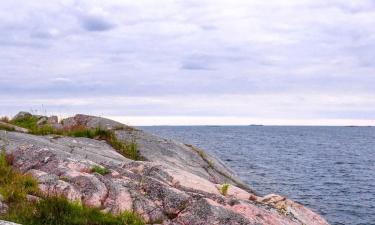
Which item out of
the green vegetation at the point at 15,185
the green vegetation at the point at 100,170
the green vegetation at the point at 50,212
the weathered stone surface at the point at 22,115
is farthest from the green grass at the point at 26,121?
the green vegetation at the point at 50,212

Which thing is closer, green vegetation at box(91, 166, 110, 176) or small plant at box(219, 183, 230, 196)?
green vegetation at box(91, 166, 110, 176)

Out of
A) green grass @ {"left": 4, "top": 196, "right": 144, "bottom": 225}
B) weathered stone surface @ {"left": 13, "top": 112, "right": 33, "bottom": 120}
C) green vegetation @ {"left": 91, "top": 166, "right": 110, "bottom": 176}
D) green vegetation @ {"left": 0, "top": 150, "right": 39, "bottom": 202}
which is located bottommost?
green grass @ {"left": 4, "top": 196, "right": 144, "bottom": 225}

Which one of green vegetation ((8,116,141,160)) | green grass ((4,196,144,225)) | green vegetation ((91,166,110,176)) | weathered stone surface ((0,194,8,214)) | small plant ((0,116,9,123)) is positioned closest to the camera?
green grass ((4,196,144,225))

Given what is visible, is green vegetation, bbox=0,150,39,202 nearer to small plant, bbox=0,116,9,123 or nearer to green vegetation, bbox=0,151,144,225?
green vegetation, bbox=0,151,144,225

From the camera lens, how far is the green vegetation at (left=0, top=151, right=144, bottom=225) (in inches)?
423

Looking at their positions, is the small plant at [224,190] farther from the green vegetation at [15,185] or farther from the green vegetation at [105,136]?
the green vegetation at [105,136]

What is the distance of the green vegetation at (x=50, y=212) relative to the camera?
10742 millimetres

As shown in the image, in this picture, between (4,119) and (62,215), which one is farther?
(4,119)

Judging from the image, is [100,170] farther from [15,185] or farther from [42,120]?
[42,120]

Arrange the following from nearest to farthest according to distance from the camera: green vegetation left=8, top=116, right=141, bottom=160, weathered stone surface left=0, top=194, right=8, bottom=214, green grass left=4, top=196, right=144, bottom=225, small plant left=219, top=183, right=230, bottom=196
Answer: green grass left=4, top=196, right=144, bottom=225 < weathered stone surface left=0, top=194, right=8, bottom=214 < small plant left=219, top=183, right=230, bottom=196 < green vegetation left=8, top=116, right=141, bottom=160

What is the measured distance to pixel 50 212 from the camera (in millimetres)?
10805

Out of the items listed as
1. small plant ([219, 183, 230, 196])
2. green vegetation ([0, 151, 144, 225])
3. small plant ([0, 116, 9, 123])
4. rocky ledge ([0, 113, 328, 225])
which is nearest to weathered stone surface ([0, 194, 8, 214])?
green vegetation ([0, 151, 144, 225])

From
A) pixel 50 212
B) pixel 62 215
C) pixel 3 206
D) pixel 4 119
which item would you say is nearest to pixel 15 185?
pixel 3 206

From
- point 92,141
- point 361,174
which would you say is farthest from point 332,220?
point 361,174
